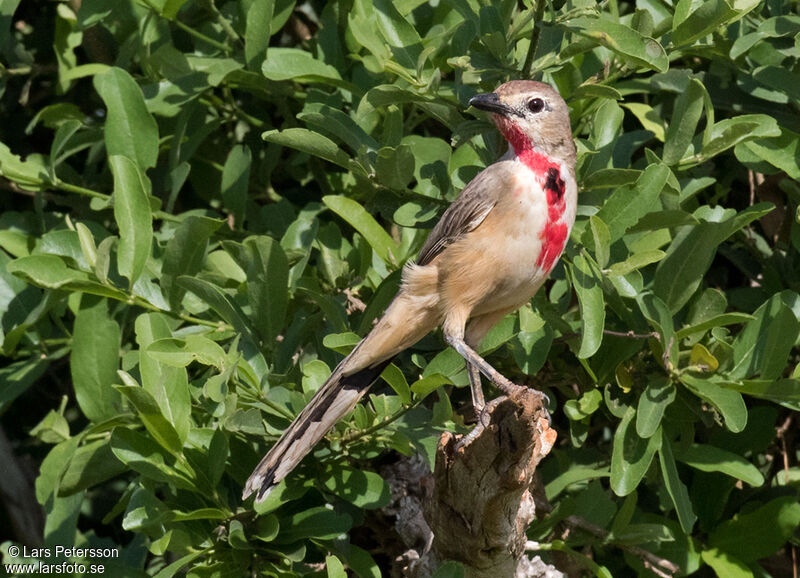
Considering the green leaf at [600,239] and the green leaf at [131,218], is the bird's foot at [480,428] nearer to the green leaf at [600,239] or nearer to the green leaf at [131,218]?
the green leaf at [600,239]

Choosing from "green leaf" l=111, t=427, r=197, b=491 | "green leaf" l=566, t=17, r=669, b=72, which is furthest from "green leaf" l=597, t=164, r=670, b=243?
"green leaf" l=111, t=427, r=197, b=491

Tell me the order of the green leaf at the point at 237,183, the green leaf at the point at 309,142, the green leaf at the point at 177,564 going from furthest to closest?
the green leaf at the point at 237,183, the green leaf at the point at 309,142, the green leaf at the point at 177,564

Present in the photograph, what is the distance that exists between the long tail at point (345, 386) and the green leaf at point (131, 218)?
32.9 inches

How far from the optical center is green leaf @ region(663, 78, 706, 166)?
12.7 ft

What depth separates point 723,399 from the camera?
3.64 metres

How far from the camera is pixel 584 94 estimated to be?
3.85 meters

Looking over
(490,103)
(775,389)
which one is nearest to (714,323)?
(775,389)

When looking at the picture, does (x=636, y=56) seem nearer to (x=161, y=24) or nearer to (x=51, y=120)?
(x=161, y=24)

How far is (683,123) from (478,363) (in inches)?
45.2

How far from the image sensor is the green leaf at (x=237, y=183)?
14.4 feet

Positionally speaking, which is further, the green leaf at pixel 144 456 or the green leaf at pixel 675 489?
the green leaf at pixel 675 489

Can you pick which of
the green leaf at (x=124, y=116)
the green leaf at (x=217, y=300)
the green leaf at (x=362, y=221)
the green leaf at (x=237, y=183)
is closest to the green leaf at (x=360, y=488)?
the green leaf at (x=217, y=300)

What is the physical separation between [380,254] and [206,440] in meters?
0.96

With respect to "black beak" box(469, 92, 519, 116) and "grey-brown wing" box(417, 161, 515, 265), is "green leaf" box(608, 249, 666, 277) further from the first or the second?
"black beak" box(469, 92, 519, 116)
